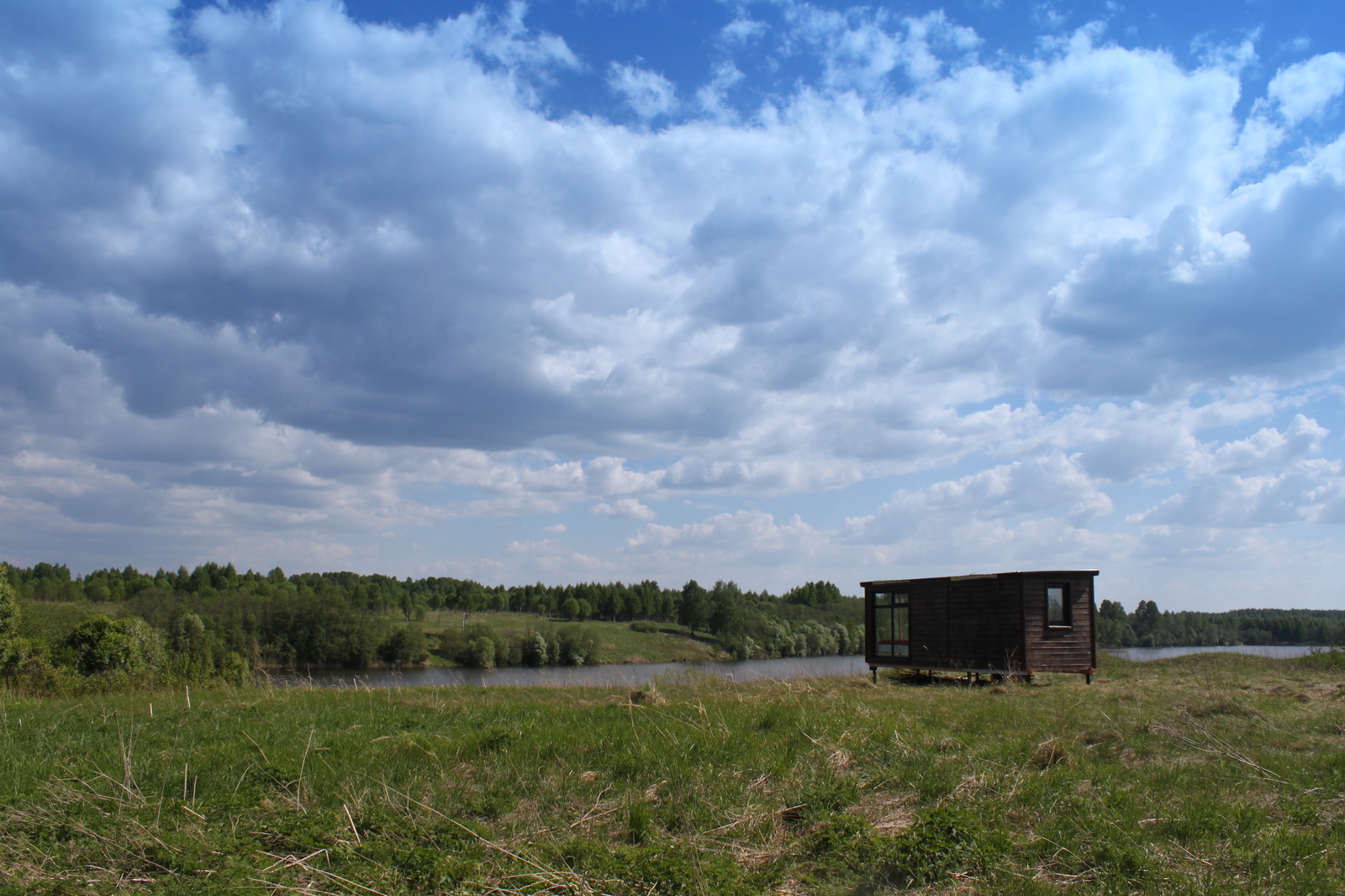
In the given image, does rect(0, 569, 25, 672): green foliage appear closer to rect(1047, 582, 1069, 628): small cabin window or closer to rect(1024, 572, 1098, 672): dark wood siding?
rect(1024, 572, 1098, 672): dark wood siding

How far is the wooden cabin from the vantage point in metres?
16.1

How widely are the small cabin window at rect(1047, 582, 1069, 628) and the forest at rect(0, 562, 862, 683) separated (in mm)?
16501

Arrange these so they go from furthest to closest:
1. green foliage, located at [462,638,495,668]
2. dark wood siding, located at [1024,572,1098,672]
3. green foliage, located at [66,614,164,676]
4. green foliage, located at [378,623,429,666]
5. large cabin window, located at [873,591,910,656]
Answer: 1. green foliage, located at [378,623,429,666]
2. green foliage, located at [462,638,495,668]
3. green foliage, located at [66,614,164,676]
4. large cabin window, located at [873,591,910,656]
5. dark wood siding, located at [1024,572,1098,672]

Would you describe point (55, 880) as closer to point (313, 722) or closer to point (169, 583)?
point (313, 722)

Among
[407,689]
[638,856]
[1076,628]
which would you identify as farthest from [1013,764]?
[1076,628]

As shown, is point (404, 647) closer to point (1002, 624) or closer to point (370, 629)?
point (370, 629)

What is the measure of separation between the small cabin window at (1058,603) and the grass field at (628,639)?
4102 cm

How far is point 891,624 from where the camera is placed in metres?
19.6

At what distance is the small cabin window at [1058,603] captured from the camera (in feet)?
53.7

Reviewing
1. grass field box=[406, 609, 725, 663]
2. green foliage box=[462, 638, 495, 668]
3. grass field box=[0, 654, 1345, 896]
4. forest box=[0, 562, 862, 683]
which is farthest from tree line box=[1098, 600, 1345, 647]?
grass field box=[0, 654, 1345, 896]

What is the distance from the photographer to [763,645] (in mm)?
54344

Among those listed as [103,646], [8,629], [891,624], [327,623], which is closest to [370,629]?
[327,623]

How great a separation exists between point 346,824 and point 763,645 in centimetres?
5262

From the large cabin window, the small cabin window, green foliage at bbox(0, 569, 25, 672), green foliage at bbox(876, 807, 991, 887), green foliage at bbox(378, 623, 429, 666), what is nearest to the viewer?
green foliage at bbox(876, 807, 991, 887)
